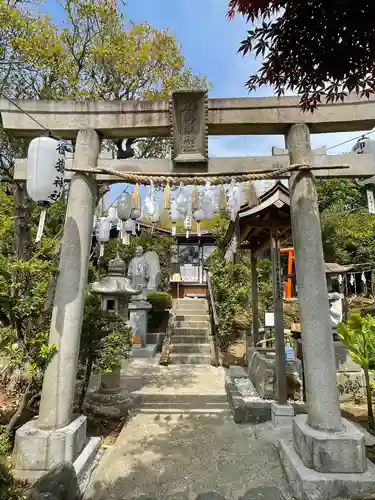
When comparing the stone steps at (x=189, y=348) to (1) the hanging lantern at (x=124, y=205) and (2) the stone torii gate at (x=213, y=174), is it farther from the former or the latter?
(2) the stone torii gate at (x=213, y=174)

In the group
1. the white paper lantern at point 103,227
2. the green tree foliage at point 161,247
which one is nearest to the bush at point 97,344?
the white paper lantern at point 103,227

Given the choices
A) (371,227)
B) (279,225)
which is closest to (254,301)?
(279,225)

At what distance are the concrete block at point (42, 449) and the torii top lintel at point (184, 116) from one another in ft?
13.5

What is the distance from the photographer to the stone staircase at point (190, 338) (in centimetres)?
1168

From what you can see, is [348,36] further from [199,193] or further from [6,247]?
[6,247]

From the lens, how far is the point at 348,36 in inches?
89.9

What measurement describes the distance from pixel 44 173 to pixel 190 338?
10474 mm

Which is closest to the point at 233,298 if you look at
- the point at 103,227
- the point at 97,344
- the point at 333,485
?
the point at 103,227

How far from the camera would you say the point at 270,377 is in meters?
6.29

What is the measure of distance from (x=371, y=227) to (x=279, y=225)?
43.4 feet

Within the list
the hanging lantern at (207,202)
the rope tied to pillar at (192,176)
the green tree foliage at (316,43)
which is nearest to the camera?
the green tree foliage at (316,43)

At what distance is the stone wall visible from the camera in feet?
20.6

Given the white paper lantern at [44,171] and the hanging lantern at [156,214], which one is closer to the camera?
the white paper lantern at [44,171]

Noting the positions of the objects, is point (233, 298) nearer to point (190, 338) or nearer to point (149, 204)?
point (190, 338)
